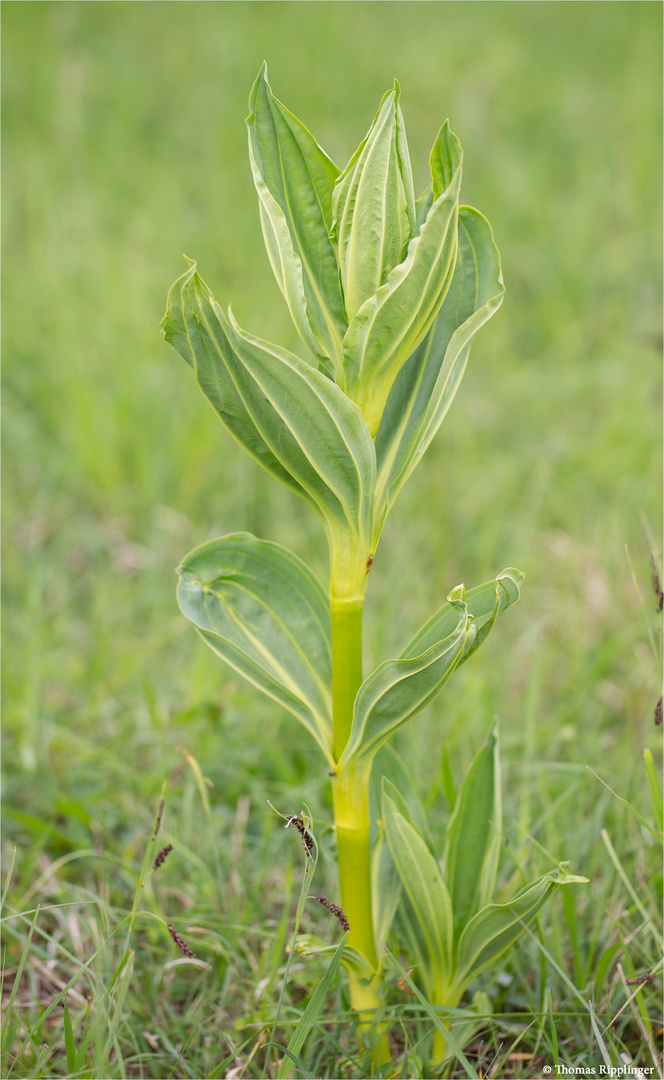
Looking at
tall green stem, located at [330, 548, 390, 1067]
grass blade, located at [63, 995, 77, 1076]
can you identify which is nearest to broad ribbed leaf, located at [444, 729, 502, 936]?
tall green stem, located at [330, 548, 390, 1067]

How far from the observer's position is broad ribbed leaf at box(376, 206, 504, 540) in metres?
0.98

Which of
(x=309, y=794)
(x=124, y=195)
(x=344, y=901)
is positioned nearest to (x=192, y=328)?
(x=344, y=901)

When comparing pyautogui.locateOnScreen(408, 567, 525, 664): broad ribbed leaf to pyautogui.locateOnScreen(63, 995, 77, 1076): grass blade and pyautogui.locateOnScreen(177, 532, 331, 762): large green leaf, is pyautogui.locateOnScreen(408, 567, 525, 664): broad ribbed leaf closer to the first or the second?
pyautogui.locateOnScreen(177, 532, 331, 762): large green leaf

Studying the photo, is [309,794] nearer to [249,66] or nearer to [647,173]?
[647,173]

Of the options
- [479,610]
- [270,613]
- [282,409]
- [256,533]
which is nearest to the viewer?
[282,409]

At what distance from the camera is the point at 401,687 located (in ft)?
2.98

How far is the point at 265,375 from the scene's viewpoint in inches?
33.4

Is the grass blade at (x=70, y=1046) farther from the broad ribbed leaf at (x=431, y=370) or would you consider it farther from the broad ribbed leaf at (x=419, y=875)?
the broad ribbed leaf at (x=431, y=370)

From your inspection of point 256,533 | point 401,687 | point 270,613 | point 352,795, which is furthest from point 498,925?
point 256,533

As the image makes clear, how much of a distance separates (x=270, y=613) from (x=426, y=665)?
0.88 feet

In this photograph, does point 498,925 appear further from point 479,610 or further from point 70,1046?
point 70,1046

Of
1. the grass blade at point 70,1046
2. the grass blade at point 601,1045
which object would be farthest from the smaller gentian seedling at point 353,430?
the grass blade at point 70,1046

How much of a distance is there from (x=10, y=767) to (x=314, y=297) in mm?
1245

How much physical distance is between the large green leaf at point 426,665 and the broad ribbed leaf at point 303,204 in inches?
12.3
